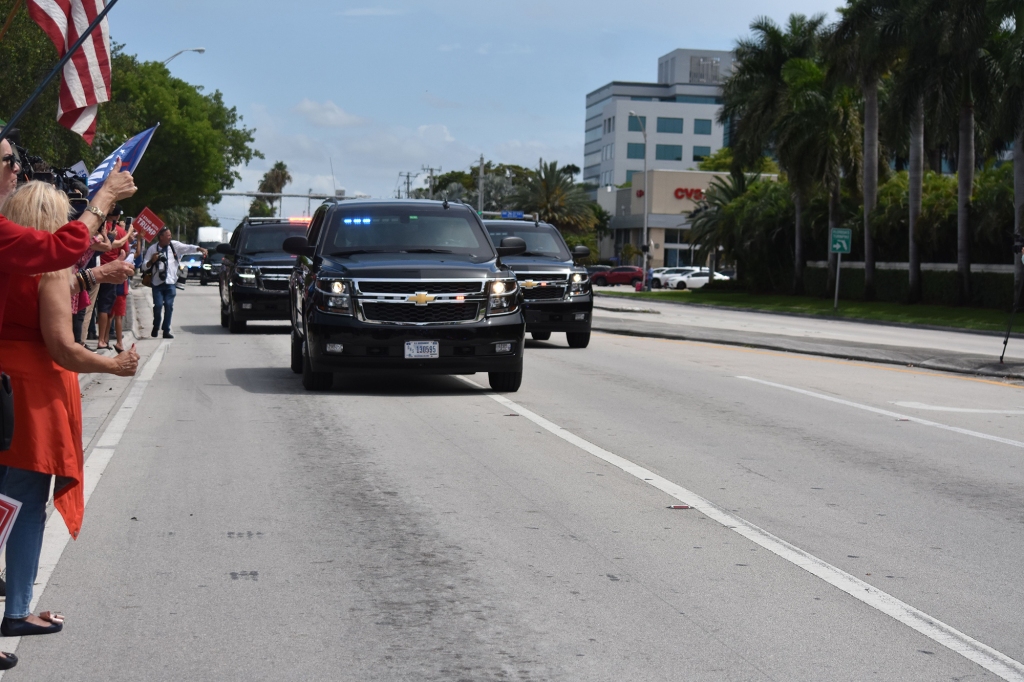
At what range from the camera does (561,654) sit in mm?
5070

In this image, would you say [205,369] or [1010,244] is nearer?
[205,369]

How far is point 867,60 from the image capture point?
49.2 meters

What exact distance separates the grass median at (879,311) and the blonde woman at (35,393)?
36177 mm

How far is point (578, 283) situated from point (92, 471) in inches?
494

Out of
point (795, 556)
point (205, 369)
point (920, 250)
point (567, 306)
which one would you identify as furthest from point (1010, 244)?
point (795, 556)

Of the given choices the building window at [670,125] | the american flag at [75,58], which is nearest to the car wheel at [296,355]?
the american flag at [75,58]

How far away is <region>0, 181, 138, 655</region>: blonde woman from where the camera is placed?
5.04 m

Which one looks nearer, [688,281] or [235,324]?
[235,324]

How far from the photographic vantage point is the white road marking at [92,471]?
20.1 feet

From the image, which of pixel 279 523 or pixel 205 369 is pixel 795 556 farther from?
pixel 205 369

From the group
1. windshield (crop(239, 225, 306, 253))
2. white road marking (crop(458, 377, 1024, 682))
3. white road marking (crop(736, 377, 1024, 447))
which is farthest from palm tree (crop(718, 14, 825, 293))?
white road marking (crop(458, 377, 1024, 682))

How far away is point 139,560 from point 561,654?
2512 millimetres

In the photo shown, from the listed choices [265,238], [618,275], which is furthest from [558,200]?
[265,238]

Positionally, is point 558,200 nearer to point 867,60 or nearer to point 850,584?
point 867,60
